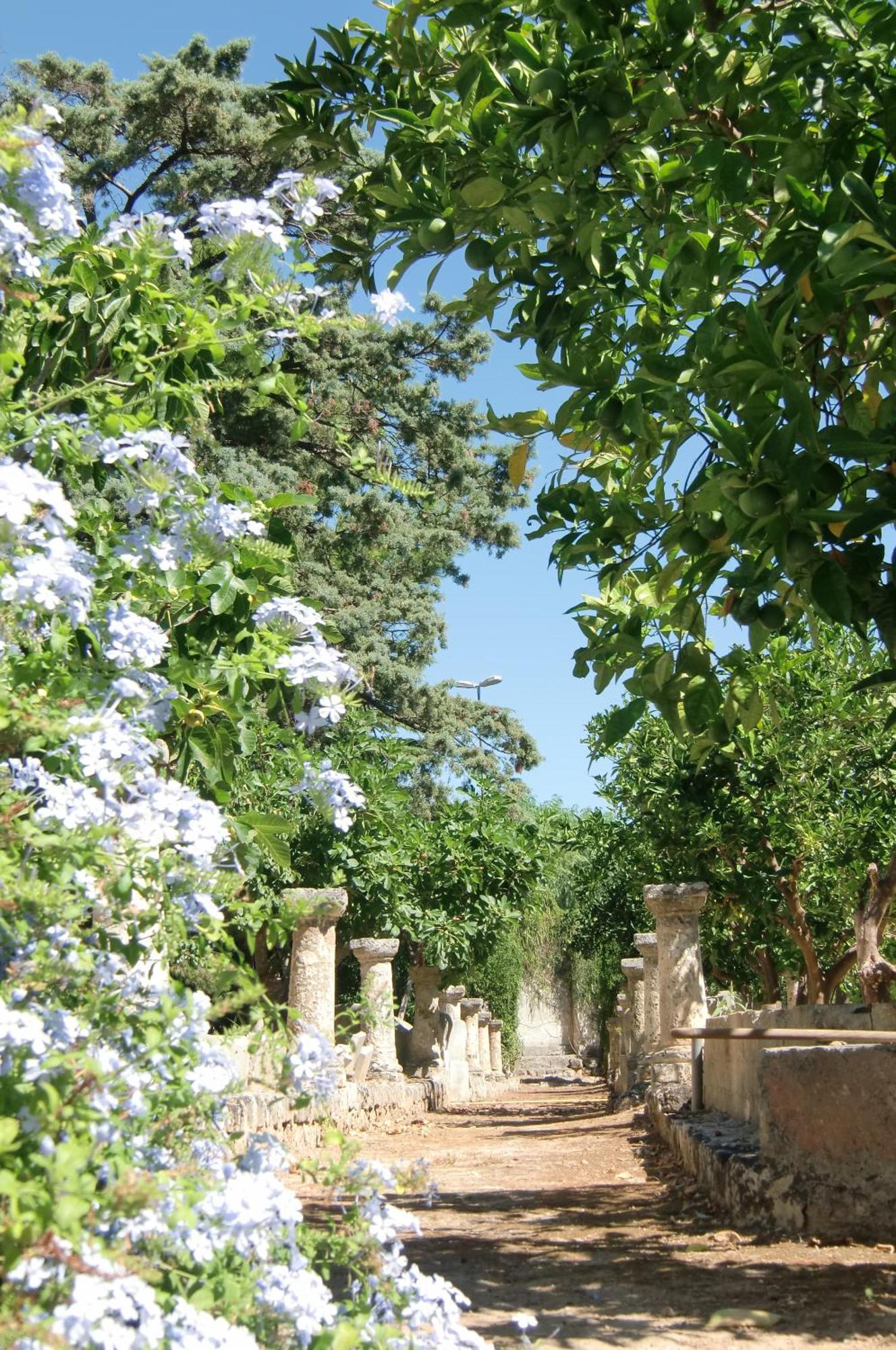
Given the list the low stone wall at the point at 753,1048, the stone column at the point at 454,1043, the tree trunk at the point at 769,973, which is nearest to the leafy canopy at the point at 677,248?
the low stone wall at the point at 753,1048

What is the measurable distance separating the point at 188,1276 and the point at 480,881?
17.7 meters

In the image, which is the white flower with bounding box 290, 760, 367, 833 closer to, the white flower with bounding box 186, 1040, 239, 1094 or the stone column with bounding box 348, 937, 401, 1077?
the white flower with bounding box 186, 1040, 239, 1094

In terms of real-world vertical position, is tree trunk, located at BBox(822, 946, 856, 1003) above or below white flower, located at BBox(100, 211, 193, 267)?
below

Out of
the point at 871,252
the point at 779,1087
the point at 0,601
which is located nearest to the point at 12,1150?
the point at 0,601

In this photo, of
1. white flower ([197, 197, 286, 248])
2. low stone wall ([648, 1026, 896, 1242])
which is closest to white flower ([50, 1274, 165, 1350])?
white flower ([197, 197, 286, 248])

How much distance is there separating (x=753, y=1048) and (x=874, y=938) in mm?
3726

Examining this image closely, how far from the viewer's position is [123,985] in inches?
80.2

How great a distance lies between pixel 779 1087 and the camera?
222 inches

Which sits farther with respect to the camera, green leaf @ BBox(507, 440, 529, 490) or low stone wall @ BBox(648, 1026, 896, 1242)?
low stone wall @ BBox(648, 1026, 896, 1242)

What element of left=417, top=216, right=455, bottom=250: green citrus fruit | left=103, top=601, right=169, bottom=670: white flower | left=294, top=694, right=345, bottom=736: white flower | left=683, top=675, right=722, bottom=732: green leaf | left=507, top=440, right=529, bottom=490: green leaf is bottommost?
left=294, top=694, right=345, bottom=736: white flower

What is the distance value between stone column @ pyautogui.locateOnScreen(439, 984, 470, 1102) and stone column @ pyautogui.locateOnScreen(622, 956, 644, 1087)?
3.59 m

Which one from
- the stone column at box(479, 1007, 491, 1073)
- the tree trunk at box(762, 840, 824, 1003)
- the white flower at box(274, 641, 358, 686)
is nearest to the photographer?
the white flower at box(274, 641, 358, 686)

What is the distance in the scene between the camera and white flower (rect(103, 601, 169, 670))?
2.22 m

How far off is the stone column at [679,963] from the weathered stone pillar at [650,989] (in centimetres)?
161
